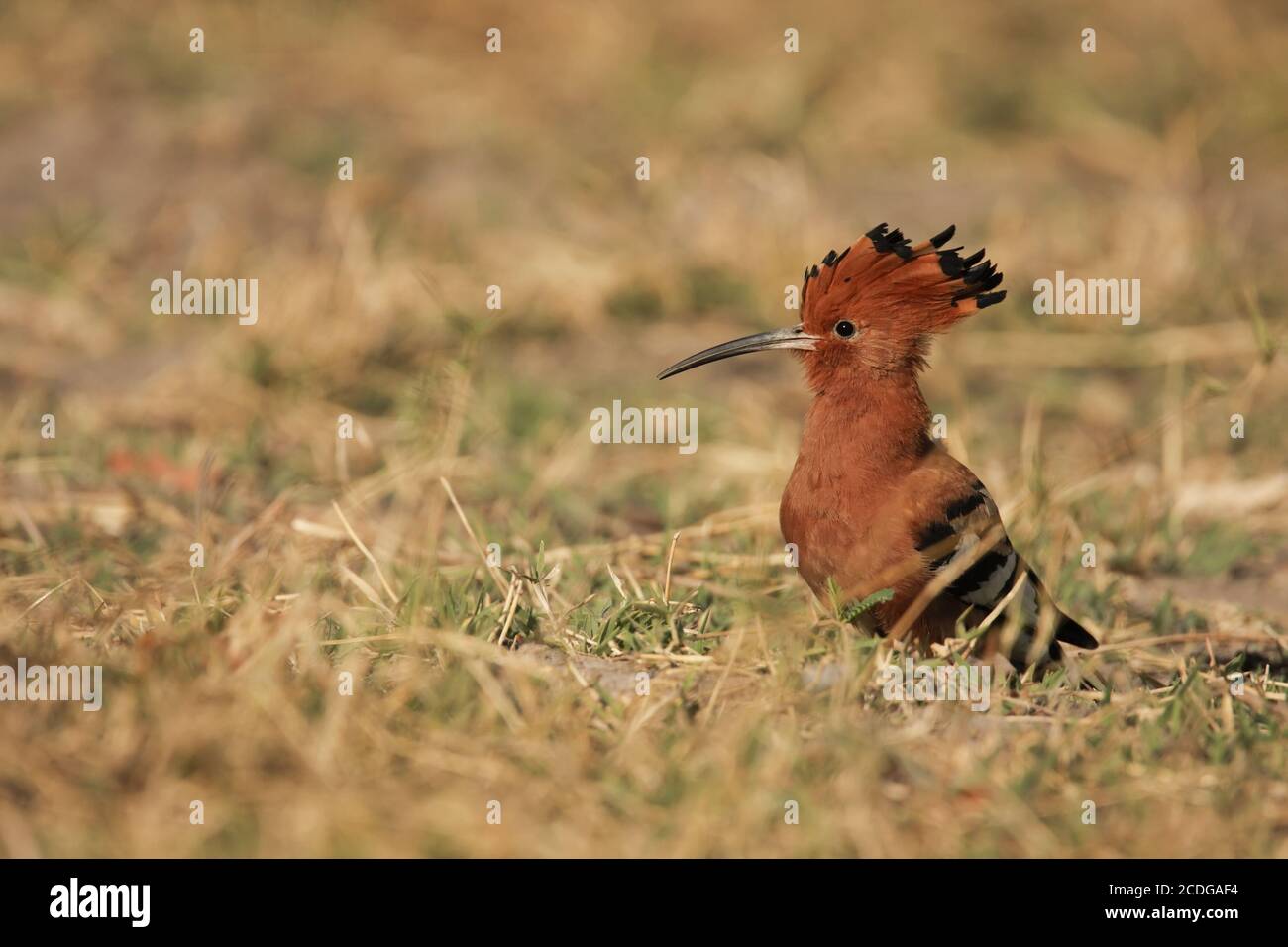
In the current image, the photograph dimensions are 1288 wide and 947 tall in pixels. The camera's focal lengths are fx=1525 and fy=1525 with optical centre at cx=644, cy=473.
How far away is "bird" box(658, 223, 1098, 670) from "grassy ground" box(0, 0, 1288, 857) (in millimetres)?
155

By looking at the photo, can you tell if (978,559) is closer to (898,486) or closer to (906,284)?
(898,486)

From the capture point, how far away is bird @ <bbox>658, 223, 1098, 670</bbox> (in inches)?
131

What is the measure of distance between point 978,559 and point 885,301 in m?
0.62

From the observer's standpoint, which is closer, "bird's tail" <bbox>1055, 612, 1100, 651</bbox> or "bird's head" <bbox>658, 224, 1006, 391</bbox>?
"bird's head" <bbox>658, 224, 1006, 391</bbox>

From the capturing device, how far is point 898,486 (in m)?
3.39

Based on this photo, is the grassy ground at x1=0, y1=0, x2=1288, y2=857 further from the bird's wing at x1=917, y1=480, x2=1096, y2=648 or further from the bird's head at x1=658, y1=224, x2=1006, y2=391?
the bird's head at x1=658, y1=224, x2=1006, y2=391

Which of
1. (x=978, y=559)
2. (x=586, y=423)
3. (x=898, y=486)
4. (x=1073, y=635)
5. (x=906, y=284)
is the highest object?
(x=906, y=284)

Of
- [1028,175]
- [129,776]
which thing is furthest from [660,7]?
[129,776]

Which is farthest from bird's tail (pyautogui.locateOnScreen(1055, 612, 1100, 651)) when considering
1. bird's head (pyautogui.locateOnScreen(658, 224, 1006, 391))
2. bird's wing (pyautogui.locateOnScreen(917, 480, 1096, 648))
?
bird's head (pyautogui.locateOnScreen(658, 224, 1006, 391))

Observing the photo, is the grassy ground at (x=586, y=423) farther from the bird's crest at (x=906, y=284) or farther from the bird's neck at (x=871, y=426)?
the bird's crest at (x=906, y=284)

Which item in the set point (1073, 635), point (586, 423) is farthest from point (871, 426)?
point (586, 423)

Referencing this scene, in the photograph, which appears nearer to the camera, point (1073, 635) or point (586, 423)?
point (1073, 635)

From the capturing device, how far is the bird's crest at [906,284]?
3424 mm

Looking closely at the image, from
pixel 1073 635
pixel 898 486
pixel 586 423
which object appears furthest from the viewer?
pixel 586 423
